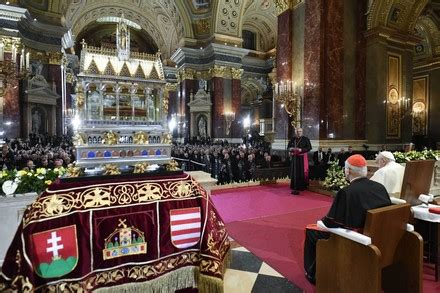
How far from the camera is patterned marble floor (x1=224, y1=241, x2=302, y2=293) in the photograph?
298 centimetres

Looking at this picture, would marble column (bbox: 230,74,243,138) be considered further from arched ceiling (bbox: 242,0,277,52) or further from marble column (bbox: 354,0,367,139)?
marble column (bbox: 354,0,367,139)

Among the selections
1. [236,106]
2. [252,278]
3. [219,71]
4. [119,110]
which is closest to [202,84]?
[219,71]

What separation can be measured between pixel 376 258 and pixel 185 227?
173cm

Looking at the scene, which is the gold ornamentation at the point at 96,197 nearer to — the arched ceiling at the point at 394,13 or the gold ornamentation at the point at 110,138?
the gold ornamentation at the point at 110,138

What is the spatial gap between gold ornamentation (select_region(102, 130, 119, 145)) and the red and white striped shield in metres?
1.42

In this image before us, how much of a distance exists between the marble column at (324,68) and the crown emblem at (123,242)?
26.3ft

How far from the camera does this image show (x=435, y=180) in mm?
7562

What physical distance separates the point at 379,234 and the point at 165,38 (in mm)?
26813

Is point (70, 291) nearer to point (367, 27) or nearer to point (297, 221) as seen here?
point (297, 221)

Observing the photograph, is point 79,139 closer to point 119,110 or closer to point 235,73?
point 119,110

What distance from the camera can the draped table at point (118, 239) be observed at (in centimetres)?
223

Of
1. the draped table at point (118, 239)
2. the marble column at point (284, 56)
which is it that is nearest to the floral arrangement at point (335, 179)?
the marble column at point (284, 56)

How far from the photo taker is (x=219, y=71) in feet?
65.0

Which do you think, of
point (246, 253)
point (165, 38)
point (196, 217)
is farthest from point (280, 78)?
point (165, 38)
